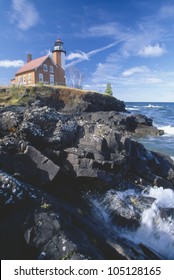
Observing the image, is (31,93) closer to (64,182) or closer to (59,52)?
(59,52)

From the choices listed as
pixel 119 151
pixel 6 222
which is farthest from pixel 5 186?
pixel 119 151

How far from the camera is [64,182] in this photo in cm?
1125

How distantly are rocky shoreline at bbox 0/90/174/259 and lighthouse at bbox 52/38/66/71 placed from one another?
54061mm

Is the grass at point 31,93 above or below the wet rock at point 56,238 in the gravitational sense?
above

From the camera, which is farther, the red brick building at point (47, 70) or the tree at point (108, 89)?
the tree at point (108, 89)

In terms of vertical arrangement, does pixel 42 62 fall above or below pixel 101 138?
above

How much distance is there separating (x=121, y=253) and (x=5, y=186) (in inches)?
175

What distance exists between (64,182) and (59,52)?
196 ft

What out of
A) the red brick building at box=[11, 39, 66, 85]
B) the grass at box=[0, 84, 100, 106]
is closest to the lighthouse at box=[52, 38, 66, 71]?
the red brick building at box=[11, 39, 66, 85]

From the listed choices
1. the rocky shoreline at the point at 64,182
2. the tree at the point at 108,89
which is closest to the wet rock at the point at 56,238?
the rocky shoreline at the point at 64,182

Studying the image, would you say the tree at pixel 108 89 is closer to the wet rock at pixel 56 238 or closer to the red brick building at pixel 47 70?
the red brick building at pixel 47 70

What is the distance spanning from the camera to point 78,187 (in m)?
11.7

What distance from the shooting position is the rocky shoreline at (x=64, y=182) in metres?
6.21
